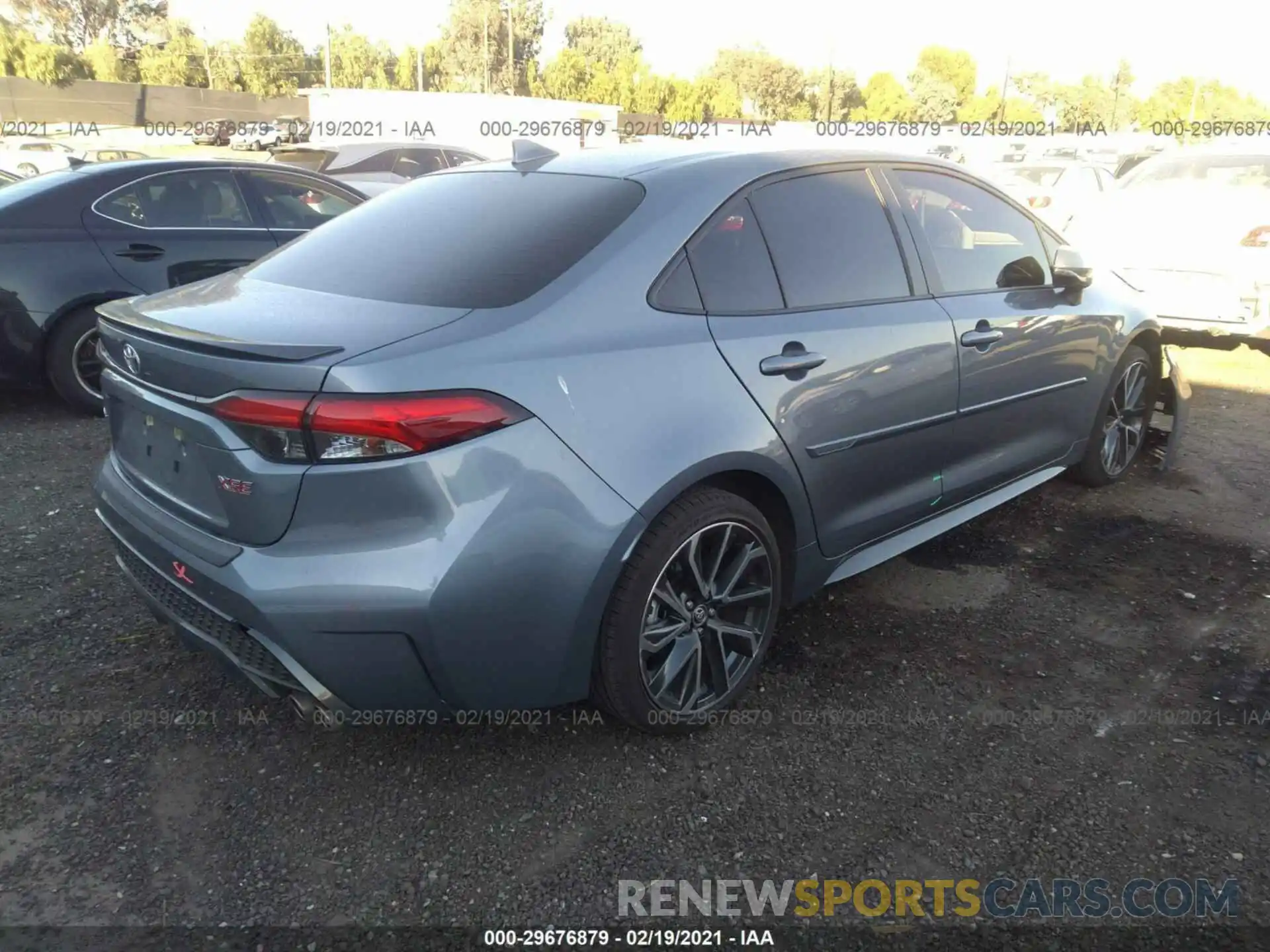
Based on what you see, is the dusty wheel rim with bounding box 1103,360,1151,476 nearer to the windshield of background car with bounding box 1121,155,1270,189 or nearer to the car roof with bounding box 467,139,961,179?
the car roof with bounding box 467,139,961,179

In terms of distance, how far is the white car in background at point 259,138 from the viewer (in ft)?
122

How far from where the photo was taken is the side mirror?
3986 millimetres

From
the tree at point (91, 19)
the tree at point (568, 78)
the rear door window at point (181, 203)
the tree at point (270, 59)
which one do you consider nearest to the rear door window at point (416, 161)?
the rear door window at point (181, 203)

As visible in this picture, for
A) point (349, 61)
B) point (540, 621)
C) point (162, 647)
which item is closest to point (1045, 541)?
point (540, 621)

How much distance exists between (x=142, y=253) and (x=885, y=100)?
72168mm

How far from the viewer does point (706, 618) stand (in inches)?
107

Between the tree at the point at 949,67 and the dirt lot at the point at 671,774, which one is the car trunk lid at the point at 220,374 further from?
the tree at the point at 949,67

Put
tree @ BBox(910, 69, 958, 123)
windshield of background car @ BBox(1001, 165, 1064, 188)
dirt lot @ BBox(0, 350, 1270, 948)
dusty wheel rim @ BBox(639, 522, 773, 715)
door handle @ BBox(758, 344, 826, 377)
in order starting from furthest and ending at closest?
tree @ BBox(910, 69, 958, 123), windshield of background car @ BBox(1001, 165, 1064, 188), door handle @ BBox(758, 344, 826, 377), dusty wheel rim @ BBox(639, 522, 773, 715), dirt lot @ BBox(0, 350, 1270, 948)

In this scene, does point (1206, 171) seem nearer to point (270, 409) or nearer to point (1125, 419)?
point (1125, 419)

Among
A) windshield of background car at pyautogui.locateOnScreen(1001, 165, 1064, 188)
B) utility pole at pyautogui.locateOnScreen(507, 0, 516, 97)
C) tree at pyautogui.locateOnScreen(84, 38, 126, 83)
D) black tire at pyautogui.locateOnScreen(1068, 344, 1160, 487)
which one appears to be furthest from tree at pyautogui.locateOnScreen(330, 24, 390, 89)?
black tire at pyautogui.locateOnScreen(1068, 344, 1160, 487)

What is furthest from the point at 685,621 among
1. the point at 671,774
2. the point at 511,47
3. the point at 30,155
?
the point at 511,47

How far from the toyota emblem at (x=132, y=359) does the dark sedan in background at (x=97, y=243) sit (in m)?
2.90

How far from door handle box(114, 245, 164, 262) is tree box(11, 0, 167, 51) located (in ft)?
246

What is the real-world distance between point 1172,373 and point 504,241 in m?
3.84
